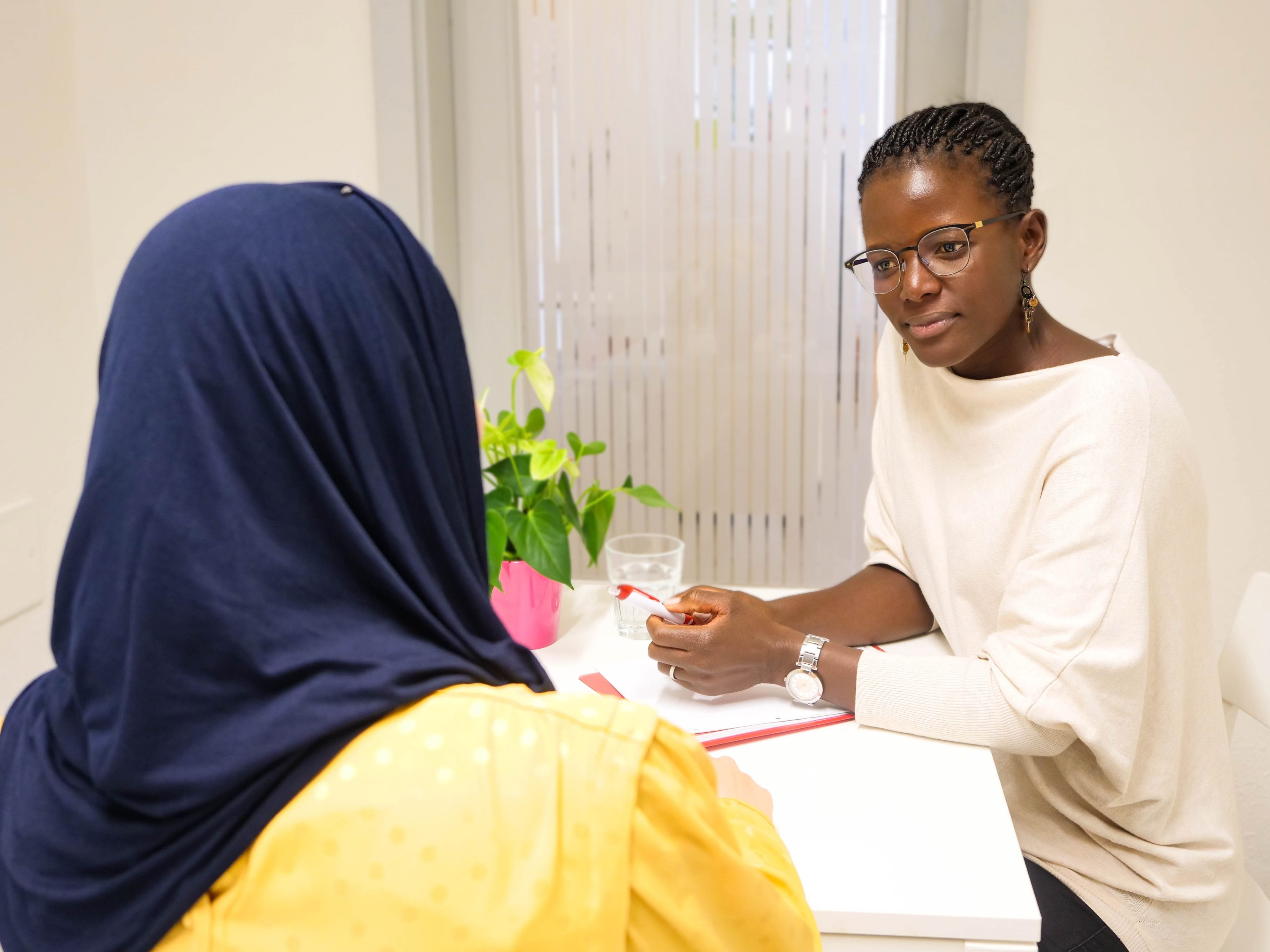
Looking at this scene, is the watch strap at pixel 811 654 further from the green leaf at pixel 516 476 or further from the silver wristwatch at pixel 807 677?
the green leaf at pixel 516 476

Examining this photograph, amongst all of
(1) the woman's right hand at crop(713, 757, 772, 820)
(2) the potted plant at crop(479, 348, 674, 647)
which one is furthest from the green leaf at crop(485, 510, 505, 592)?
(1) the woman's right hand at crop(713, 757, 772, 820)

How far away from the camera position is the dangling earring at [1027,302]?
1.23m

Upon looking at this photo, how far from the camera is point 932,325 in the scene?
1.23 metres

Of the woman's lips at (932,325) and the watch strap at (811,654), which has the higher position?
the woman's lips at (932,325)

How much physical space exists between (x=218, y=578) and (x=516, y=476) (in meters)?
0.89

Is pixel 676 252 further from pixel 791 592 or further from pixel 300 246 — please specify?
pixel 300 246

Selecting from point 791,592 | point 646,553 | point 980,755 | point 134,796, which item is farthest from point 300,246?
point 791,592

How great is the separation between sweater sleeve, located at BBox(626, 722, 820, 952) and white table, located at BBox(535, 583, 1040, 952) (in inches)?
9.4

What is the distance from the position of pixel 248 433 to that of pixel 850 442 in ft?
5.61

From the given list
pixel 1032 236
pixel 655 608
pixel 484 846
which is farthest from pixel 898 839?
pixel 1032 236

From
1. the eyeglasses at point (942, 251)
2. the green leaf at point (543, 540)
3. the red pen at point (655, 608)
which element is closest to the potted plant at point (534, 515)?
the green leaf at point (543, 540)

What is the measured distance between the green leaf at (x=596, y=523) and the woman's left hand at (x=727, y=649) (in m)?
0.33

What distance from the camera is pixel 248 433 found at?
59 centimetres

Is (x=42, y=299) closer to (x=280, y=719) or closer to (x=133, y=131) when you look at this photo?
(x=133, y=131)
